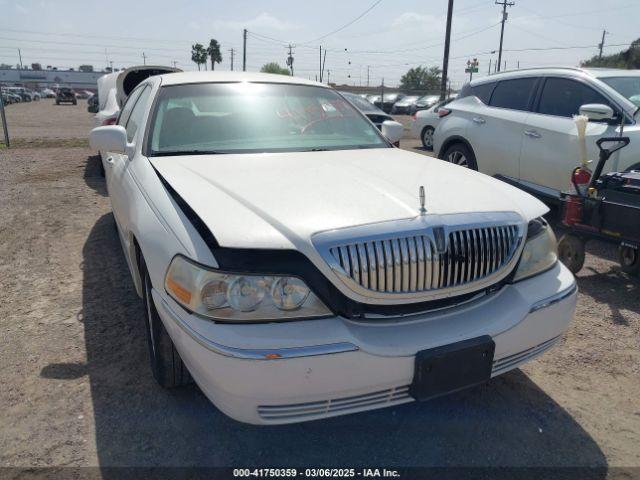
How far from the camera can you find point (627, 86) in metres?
5.41

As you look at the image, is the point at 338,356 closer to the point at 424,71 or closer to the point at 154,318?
the point at 154,318

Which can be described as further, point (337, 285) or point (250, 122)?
point (250, 122)

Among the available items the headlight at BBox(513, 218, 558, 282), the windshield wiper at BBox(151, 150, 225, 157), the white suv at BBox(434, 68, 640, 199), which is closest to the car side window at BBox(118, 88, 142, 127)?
the windshield wiper at BBox(151, 150, 225, 157)

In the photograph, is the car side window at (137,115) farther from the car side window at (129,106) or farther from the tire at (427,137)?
the tire at (427,137)

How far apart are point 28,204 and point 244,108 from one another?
4.52m

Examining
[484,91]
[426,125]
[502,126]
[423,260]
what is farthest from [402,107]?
[423,260]

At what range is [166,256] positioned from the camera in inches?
82.4

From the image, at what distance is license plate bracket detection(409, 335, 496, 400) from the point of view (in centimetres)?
194

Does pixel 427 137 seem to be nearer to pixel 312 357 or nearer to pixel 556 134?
pixel 556 134

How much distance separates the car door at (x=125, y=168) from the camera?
3086 mm

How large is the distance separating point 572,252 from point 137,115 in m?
3.68

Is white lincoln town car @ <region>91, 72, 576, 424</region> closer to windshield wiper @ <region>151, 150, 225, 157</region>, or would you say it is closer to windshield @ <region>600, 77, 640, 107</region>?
windshield wiper @ <region>151, 150, 225, 157</region>

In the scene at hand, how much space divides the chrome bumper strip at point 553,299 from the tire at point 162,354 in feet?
5.41

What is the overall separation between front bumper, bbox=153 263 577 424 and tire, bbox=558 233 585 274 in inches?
99.3
